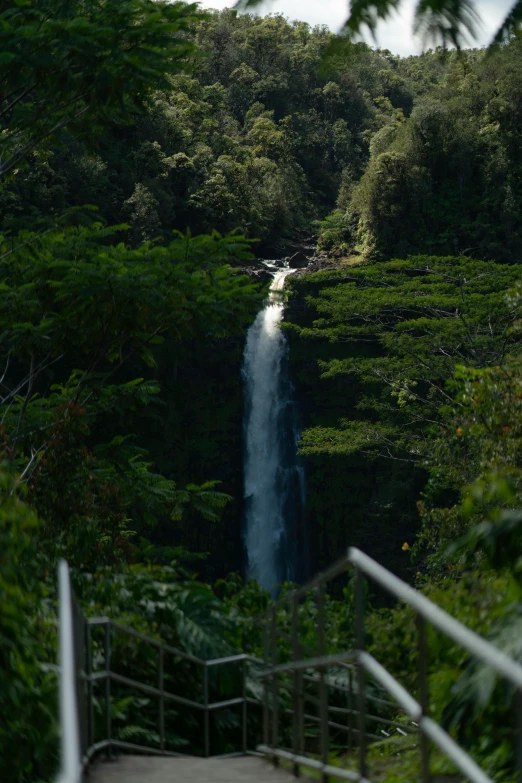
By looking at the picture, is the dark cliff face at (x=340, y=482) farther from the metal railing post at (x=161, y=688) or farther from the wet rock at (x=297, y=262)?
the metal railing post at (x=161, y=688)

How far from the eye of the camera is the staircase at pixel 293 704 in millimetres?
1835

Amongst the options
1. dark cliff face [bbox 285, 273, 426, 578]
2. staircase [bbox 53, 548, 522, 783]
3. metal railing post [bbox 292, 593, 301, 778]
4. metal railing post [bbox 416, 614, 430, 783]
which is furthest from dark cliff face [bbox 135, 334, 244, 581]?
metal railing post [bbox 416, 614, 430, 783]

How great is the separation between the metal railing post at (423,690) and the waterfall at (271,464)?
72.2ft

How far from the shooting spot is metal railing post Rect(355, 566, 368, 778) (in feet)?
8.97

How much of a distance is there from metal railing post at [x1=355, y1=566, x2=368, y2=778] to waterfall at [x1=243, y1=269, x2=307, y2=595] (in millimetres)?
21508

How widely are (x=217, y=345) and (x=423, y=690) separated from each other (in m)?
25.7

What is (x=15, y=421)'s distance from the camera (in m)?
10.7

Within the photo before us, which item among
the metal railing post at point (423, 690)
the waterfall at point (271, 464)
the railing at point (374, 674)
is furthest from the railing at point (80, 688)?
the waterfall at point (271, 464)

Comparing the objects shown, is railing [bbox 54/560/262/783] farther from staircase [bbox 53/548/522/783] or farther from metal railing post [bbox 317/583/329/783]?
metal railing post [bbox 317/583/329/783]

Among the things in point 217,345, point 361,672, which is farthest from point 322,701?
point 217,345

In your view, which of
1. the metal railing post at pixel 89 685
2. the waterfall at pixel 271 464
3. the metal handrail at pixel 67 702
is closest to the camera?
the metal handrail at pixel 67 702

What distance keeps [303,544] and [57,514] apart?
17.8m

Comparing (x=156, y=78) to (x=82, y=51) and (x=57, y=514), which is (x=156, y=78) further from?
(x=57, y=514)

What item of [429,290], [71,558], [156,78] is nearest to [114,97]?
[156,78]
